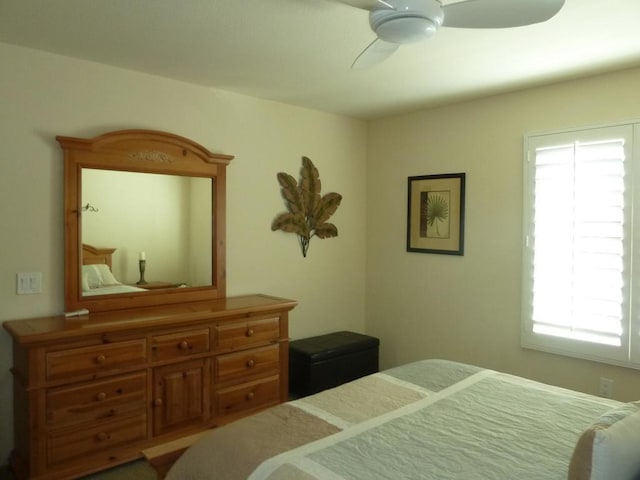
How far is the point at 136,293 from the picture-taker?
301 cm

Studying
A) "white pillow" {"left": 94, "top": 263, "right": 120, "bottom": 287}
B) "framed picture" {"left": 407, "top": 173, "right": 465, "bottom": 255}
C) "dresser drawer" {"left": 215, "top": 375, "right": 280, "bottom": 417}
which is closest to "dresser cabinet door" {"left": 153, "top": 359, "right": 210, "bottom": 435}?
"dresser drawer" {"left": 215, "top": 375, "right": 280, "bottom": 417}

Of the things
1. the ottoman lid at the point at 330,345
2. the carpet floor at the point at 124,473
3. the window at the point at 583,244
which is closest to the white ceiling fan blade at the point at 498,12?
the window at the point at 583,244

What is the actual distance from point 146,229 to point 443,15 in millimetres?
2242

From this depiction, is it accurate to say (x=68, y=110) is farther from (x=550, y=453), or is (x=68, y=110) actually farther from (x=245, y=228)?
(x=550, y=453)

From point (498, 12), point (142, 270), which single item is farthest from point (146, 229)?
point (498, 12)

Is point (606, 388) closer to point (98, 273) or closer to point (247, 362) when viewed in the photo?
point (247, 362)

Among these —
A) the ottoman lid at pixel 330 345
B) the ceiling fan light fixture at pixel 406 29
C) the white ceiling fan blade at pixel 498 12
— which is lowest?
the ottoman lid at pixel 330 345

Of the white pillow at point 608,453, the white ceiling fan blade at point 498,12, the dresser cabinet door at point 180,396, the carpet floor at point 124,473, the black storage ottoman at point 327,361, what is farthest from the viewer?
the black storage ottoman at point 327,361

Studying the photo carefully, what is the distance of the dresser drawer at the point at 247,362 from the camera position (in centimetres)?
295

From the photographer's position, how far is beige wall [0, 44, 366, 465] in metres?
2.59

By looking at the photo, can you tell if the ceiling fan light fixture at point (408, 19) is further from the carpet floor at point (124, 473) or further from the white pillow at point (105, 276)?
the carpet floor at point (124, 473)

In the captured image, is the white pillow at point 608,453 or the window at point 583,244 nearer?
the white pillow at point 608,453

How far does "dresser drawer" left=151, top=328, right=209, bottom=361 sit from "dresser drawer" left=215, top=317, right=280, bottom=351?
0.10 metres

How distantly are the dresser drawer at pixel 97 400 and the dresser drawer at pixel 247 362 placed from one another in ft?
1.60
